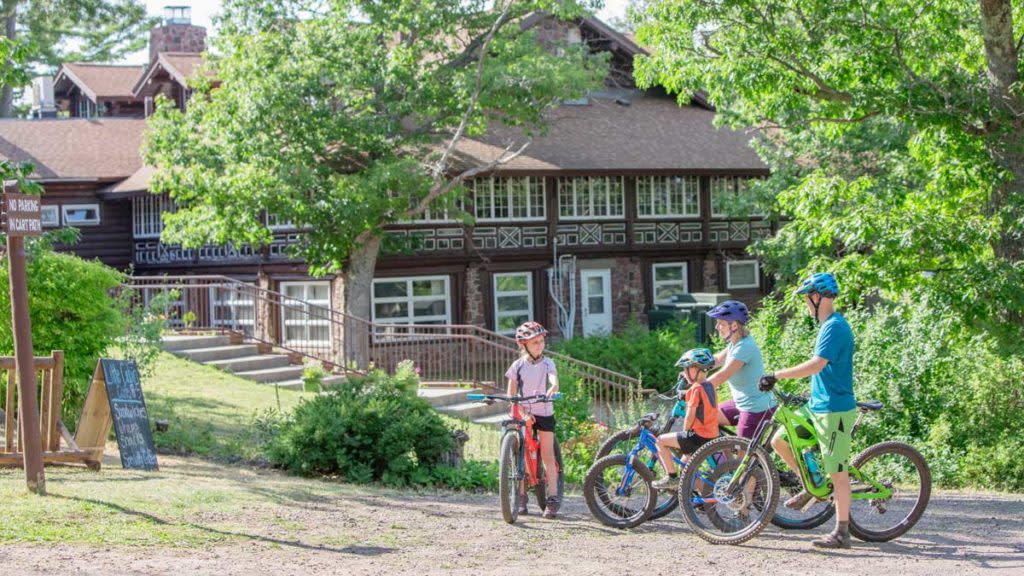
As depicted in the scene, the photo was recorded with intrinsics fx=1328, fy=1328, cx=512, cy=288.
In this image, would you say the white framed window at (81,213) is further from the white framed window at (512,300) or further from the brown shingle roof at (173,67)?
the white framed window at (512,300)

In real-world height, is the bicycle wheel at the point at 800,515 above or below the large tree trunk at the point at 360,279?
below

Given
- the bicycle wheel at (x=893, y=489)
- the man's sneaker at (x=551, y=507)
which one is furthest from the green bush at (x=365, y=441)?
the bicycle wheel at (x=893, y=489)

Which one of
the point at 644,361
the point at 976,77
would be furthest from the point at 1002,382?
the point at 644,361

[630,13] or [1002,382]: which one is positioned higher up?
[630,13]

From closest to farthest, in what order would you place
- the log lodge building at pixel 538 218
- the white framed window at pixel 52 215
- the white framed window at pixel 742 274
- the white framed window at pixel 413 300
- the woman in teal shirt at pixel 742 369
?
the woman in teal shirt at pixel 742 369
the white framed window at pixel 413 300
the log lodge building at pixel 538 218
the white framed window at pixel 52 215
the white framed window at pixel 742 274

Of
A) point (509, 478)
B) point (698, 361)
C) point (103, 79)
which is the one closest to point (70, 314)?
point (509, 478)

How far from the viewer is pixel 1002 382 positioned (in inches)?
572

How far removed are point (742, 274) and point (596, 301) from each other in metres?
4.84

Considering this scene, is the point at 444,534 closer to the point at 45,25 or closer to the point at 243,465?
the point at 243,465

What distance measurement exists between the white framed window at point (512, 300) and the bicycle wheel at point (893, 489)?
67.6 ft

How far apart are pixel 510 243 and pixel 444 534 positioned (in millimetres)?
21101

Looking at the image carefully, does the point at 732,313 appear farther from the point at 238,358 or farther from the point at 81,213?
the point at 81,213

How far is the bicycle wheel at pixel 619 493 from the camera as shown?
9852mm

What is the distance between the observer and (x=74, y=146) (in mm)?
34531
